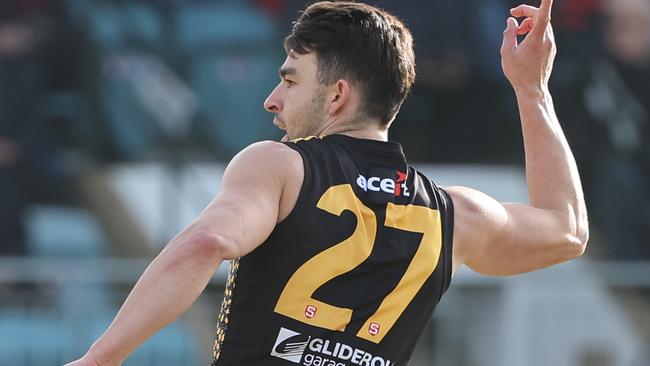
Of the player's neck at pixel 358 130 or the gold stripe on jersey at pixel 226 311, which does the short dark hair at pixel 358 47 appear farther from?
the gold stripe on jersey at pixel 226 311

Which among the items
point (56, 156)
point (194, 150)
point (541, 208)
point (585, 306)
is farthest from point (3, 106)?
point (541, 208)

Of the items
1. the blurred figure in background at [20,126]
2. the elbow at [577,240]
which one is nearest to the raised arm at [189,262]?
the elbow at [577,240]

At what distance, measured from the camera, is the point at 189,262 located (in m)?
2.74

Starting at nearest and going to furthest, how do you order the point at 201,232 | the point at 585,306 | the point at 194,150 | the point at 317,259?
the point at 201,232
the point at 317,259
the point at 585,306
the point at 194,150

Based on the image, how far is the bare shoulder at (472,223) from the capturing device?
137 inches

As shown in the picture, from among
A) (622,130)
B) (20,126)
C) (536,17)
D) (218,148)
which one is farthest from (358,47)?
(622,130)

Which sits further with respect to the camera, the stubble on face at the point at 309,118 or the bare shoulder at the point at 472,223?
the bare shoulder at the point at 472,223

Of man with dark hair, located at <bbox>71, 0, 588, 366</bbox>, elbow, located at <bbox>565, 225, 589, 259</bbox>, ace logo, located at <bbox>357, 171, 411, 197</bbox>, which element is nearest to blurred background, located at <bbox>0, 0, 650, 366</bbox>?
elbow, located at <bbox>565, 225, 589, 259</bbox>

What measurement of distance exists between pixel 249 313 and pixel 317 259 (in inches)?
8.9

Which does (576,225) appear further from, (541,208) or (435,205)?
(435,205)

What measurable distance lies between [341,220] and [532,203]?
84 cm

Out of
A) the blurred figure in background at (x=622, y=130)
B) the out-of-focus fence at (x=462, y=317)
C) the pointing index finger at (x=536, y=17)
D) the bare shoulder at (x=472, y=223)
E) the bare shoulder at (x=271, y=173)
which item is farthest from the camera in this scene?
the blurred figure in background at (x=622, y=130)

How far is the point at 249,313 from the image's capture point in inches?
124

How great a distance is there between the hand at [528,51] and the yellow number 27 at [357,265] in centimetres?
66
